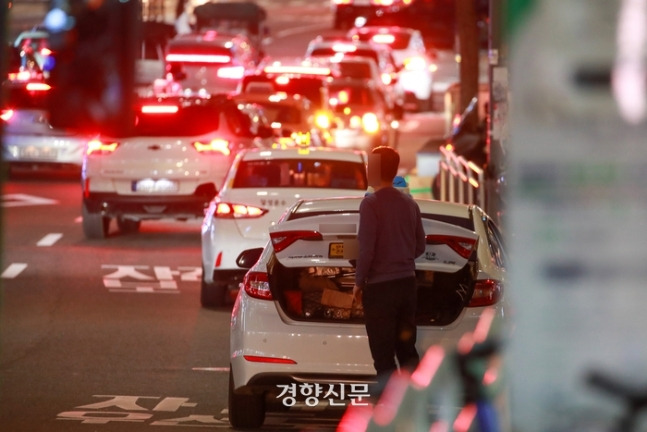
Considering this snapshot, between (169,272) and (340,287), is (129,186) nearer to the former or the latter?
(169,272)

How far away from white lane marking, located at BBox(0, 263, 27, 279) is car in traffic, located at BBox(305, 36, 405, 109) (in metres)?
20.1

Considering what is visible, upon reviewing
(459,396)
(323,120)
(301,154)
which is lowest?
(323,120)

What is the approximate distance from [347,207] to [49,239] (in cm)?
1034

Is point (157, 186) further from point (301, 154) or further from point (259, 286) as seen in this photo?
point (259, 286)

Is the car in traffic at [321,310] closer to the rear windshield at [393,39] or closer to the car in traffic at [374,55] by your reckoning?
the car in traffic at [374,55]

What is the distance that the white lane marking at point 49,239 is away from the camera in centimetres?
1917

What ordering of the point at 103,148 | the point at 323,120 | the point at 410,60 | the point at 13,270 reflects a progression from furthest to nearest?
the point at 410,60, the point at 323,120, the point at 103,148, the point at 13,270

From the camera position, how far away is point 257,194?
553 inches

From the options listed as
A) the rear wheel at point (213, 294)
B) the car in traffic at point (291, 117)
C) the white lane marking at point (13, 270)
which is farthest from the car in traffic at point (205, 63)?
the rear wheel at point (213, 294)

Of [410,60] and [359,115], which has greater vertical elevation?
[359,115]

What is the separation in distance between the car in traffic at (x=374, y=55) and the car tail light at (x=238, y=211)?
2265 cm

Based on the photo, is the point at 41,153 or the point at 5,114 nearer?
the point at 5,114

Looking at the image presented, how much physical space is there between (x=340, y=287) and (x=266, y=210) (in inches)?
171

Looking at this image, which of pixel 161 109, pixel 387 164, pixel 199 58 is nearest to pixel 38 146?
pixel 161 109
